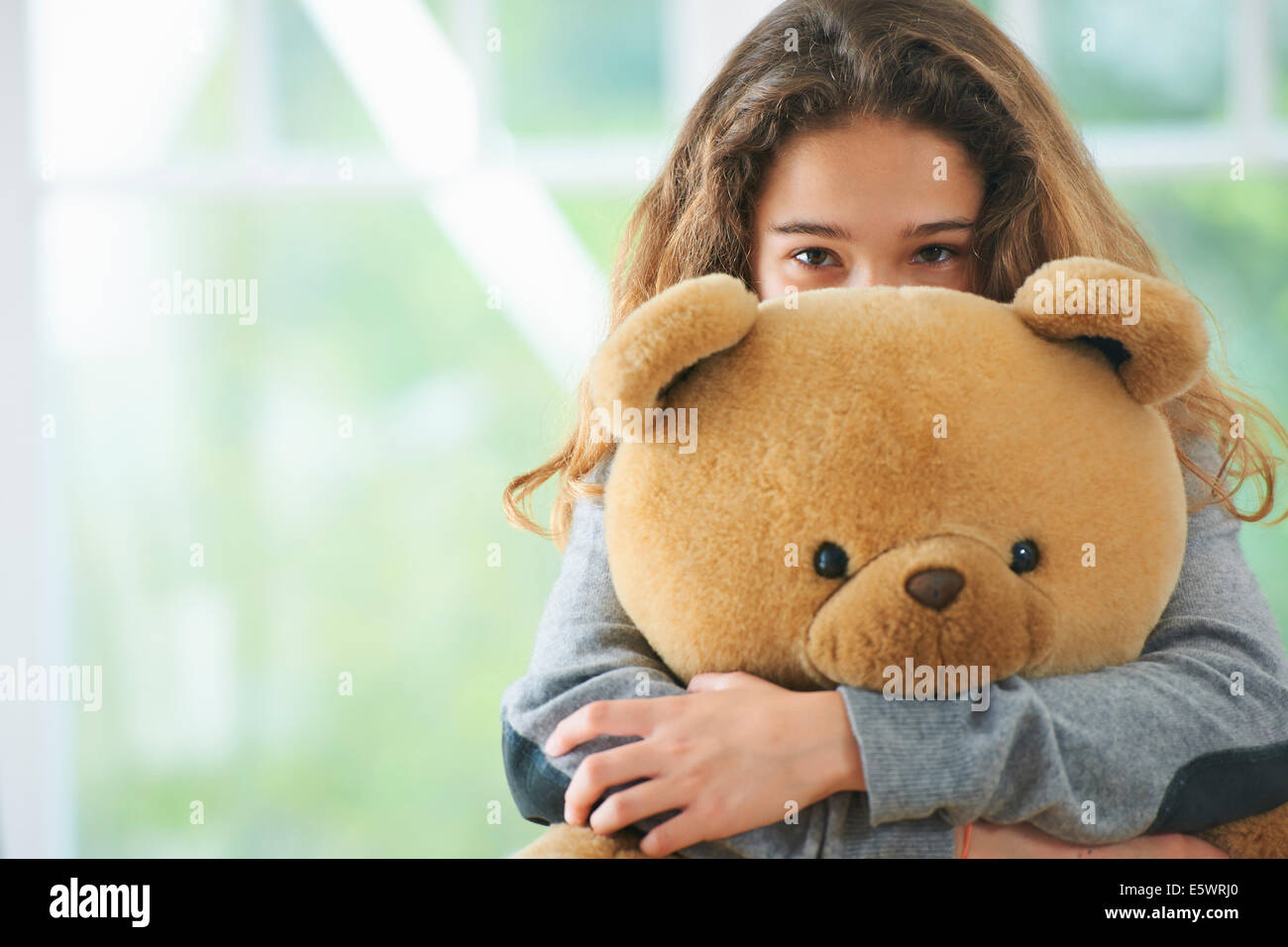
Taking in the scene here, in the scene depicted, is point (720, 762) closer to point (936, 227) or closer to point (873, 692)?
point (873, 692)

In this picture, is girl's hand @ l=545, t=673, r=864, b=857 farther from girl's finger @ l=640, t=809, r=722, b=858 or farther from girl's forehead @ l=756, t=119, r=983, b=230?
girl's forehead @ l=756, t=119, r=983, b=230

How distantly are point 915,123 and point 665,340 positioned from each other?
1.48ft

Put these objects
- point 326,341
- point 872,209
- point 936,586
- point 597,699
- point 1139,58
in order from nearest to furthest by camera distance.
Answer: point 936,586, point 597,699, point 872,209, point 1139,58, point 326,341

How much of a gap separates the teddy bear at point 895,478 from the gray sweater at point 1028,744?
0.08 feet

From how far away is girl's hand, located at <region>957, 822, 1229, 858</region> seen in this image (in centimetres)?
67

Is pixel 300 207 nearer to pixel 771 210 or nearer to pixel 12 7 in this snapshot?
pixel 12 7

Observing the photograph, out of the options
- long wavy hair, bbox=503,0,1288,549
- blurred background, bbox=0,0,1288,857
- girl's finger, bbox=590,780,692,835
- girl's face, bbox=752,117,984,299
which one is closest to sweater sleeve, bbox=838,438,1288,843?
girl's finger, bbox=590,780,692,835

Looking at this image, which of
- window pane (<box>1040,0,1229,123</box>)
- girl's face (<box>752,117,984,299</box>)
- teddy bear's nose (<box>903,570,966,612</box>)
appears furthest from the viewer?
window pane (<box>1040,0,1229,123</box>)

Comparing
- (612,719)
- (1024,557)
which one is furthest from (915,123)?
(612,719)

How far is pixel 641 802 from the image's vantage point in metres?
0.64

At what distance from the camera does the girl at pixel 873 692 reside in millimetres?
641

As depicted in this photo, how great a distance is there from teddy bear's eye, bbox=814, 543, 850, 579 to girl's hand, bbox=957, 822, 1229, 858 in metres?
0.18

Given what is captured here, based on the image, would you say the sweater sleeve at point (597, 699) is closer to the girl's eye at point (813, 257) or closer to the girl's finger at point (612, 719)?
the girl's finger at point (612, 719)

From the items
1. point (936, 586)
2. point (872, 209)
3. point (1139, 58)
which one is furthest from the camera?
point (1139, 58)
